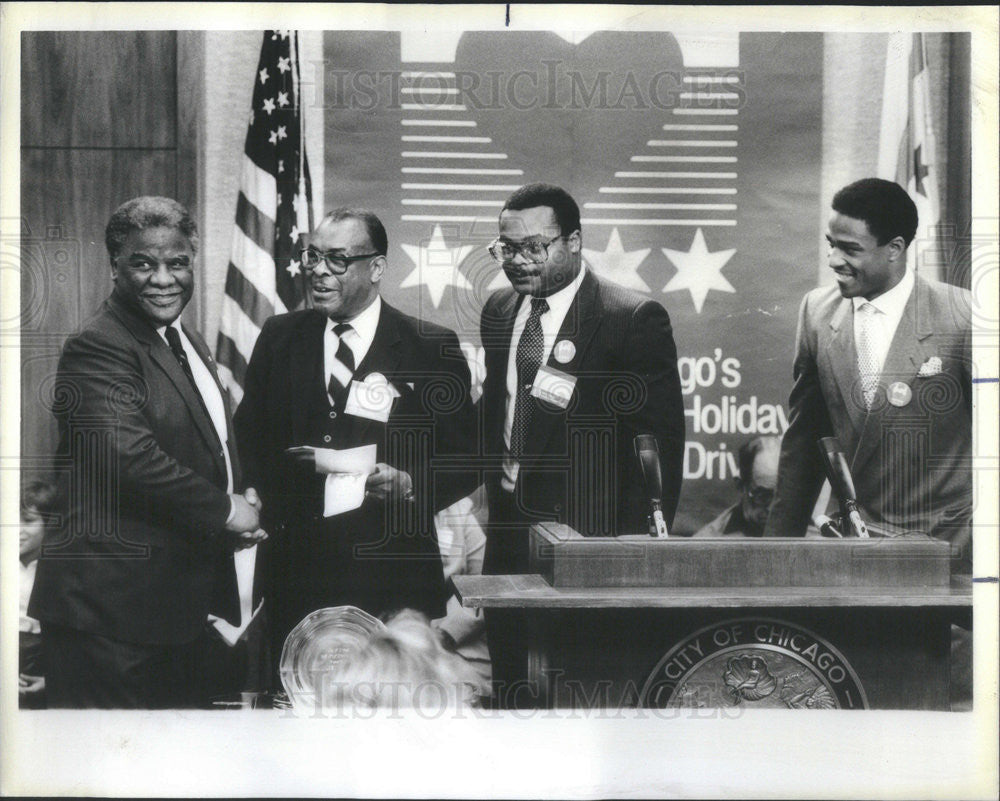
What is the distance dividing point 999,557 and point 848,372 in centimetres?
100

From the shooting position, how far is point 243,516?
4.10 meters

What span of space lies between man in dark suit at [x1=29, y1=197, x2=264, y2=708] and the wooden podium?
1.09m

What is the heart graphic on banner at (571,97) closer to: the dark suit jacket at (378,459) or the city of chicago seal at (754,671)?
the dark suit jacket at (378,459)

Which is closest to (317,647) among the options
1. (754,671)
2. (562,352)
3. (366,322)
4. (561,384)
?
(366,322)

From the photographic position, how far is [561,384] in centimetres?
411

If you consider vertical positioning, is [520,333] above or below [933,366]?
above

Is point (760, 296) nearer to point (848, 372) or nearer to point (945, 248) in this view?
point (848, 372)

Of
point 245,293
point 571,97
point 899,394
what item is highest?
point 571,97

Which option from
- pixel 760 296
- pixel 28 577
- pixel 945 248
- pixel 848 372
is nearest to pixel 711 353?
pixel 760 296

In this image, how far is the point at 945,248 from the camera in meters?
4.15

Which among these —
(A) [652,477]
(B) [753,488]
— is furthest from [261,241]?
(B) [753,488]

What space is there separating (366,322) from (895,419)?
2.23 meters

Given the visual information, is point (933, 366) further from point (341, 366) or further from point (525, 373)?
point (341, 366)

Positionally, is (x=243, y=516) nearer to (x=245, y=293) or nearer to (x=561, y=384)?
(x=245, y=293)
